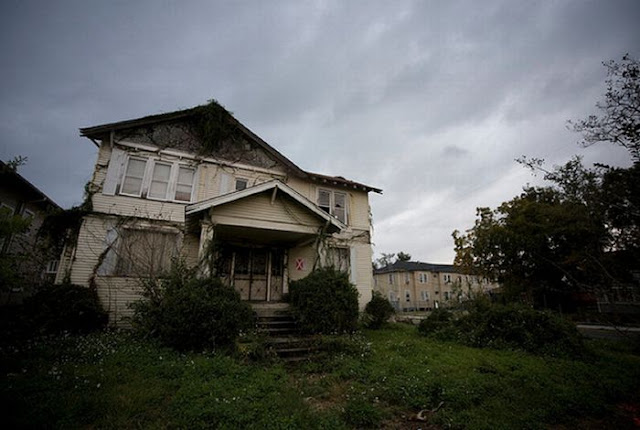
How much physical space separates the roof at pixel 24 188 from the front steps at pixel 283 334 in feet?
33.6

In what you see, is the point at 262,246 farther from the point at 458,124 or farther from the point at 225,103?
the point at 458,124

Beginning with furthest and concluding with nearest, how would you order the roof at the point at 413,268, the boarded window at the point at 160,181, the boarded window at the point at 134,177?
the roof at the point at 413,268 → the boarded window at the point at 160,181 → the boarded window at the point at 134,177

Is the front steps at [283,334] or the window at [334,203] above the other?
the window at [334,203]

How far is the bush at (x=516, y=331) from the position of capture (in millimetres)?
7789

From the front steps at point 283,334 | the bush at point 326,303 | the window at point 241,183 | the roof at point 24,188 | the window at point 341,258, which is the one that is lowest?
the front steps at point 283,334

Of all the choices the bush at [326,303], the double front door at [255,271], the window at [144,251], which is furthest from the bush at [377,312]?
the window at [144,251]

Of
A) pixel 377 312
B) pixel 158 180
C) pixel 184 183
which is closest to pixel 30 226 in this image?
pixel 158 180

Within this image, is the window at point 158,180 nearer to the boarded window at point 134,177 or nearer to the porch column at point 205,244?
the boarded window at point 134,177

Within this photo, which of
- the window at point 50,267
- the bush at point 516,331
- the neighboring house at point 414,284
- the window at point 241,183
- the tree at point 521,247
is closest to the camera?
the bush at point 516,331

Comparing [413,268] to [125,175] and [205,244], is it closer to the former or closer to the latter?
[205,244]

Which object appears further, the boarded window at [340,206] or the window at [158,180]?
the boarded window at [340,206]

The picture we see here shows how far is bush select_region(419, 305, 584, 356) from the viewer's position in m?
7.79

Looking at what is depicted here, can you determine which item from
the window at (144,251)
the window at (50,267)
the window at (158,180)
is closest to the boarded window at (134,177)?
the window at (158,180)

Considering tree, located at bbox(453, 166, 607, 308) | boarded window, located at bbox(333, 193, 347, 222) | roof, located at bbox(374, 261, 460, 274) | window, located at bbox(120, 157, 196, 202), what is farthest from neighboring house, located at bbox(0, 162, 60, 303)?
roof, located at bbox(374, 261, 460, 274)
